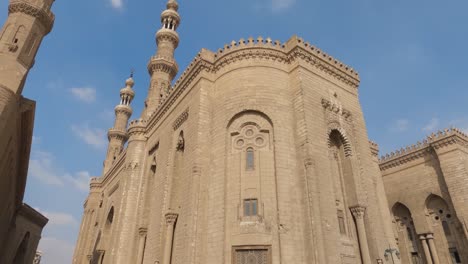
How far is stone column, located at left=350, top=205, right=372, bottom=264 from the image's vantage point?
43.1ft

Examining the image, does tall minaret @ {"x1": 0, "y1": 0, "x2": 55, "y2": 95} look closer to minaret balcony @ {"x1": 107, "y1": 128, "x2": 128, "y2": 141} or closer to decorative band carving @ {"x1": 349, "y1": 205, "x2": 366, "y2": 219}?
decorative band carving @ {"x1": 349, "y1": 205, "x2": 366, "y2": 219}

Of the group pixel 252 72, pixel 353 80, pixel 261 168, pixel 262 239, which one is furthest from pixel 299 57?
pixel 262 239

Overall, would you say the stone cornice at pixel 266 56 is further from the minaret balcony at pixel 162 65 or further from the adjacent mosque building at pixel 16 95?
the minaret balcony at pixel 162 65

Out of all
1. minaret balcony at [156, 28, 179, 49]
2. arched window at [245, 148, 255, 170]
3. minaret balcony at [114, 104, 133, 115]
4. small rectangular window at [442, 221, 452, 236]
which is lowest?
small rectangular window at [442, 221, 452, 236]

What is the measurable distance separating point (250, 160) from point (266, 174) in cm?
103

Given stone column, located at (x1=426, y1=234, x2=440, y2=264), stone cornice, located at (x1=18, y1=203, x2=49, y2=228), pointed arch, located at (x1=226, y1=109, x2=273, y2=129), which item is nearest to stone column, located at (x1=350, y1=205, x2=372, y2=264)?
pointed arch, located at (x1=226, y1=109, x2=273, y2=129)

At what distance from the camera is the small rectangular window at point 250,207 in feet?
42.2

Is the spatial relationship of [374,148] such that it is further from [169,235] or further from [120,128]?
[120,128]

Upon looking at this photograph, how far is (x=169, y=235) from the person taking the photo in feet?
47.8

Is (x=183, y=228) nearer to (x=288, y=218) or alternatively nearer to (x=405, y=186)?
(x=288, y=218)

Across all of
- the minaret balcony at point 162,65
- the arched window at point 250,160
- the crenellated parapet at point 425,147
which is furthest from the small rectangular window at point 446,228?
the minaret balcony at point 162,65

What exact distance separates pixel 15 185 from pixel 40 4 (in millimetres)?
12134

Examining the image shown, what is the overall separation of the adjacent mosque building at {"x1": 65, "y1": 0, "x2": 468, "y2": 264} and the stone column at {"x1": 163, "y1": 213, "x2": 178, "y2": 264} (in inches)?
1.8

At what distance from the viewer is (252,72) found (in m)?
15.3
